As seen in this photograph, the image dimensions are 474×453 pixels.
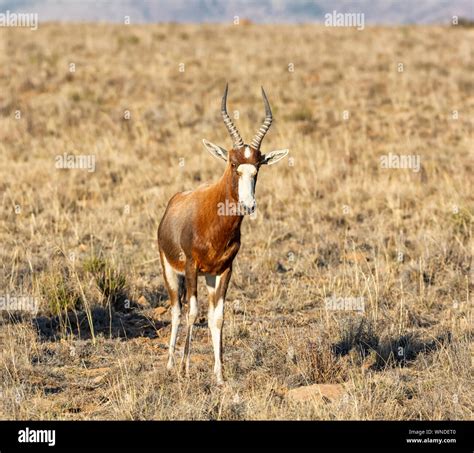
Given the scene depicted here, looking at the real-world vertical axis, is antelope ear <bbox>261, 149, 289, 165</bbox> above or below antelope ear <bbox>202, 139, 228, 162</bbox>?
below

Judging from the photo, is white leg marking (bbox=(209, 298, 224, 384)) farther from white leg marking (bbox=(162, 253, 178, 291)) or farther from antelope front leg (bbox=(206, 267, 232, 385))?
white leg marking (bbox=(162, 253, 178, 291))

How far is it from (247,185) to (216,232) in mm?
804

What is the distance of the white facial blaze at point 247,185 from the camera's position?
7371 mm

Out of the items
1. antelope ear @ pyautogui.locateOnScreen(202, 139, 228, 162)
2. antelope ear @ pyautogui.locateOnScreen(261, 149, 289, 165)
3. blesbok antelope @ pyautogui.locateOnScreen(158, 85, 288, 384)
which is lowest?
blesbok antelope @ pyautogui.locateOnScreen(158, 85, 288, 384)

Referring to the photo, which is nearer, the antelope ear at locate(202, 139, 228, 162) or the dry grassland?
the dry grassland

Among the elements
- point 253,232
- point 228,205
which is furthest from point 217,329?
point 253,232

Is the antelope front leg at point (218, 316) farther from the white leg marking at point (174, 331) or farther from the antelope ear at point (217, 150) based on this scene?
the antelope ear at point (217, 150)

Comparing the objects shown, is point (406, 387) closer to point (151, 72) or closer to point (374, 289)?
point (374, 289)

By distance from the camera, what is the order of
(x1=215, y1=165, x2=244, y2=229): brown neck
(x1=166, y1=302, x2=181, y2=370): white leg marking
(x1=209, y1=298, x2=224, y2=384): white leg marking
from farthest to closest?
(x1=166, y1=302, x2=181, y2=370): white leg marking → (x1=209, y1=298, x2=224, y2=384): white leg marking → (x1=215, y1=165, x2=244, y2=229): brown neck

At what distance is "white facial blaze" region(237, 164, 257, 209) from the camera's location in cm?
737

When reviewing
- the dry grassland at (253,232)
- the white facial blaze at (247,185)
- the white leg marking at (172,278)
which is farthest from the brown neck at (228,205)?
the dry grassland at (253,232)

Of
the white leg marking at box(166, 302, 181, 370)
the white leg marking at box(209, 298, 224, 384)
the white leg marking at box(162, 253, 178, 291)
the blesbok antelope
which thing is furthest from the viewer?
the white leg marking at box(162, 253, 178, 291)

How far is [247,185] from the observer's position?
Result: 744 cm

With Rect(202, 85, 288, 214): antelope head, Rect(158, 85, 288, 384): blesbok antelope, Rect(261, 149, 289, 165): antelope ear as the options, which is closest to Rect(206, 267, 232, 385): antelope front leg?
Rect(158, 85, 288, 384): blesbok antelope
